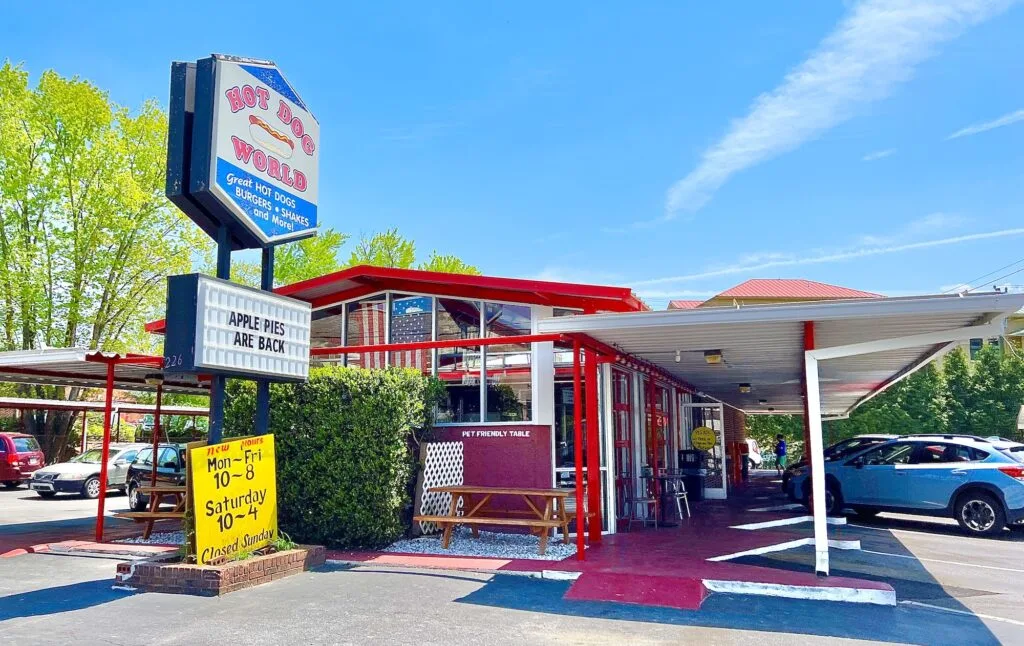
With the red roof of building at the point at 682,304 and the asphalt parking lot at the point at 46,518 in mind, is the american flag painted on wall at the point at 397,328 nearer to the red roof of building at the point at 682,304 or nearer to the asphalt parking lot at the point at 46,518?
the asphalt parking lot at the point at 46,518

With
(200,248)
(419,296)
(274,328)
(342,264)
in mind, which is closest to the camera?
(274,328)

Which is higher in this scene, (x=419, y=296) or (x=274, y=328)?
(x=419, y=296)

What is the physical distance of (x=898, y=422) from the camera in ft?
109

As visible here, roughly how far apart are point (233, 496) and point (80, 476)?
14650 millimetres

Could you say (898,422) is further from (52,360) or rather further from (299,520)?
(52,360)

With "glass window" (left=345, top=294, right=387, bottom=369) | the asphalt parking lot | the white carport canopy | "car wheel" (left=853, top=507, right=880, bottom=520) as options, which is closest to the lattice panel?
"glass window" (left=345, top=294, right=387, bottom=369)

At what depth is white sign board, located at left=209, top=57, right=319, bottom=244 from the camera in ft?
27.6

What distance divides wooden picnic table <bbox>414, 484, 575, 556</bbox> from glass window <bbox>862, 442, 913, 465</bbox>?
6.10 metres

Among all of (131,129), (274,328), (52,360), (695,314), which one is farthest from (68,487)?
(695,314)

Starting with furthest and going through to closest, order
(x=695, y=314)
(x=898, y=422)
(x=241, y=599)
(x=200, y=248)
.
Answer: (x=898, y=422)
(x=200, y=248)
(x=695, y=314)
(x=241, y=599)

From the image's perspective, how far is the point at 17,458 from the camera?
75.8 feet

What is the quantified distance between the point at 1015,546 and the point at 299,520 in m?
10.2

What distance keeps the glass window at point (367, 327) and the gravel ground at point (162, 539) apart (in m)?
3.82

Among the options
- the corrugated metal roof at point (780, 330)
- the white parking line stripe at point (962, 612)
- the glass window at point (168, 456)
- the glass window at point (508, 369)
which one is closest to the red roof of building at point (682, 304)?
the corrugated metal roof at point (780, 330)
